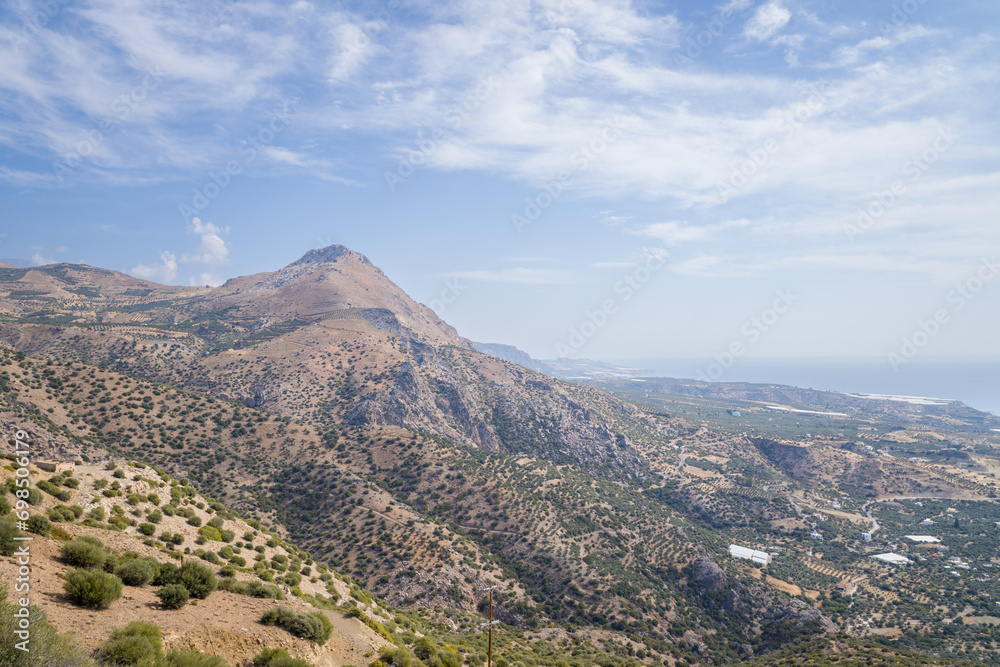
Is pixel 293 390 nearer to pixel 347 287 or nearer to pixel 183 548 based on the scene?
pixel 183 548

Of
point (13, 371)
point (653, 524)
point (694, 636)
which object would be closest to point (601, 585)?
point (694, 636)

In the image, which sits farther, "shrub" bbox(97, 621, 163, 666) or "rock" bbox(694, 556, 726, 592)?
"rock" bbox(694, 556, 726, 592)

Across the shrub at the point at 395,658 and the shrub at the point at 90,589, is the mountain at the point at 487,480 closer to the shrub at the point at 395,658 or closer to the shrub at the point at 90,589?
A: the shrub at the point at 395,658

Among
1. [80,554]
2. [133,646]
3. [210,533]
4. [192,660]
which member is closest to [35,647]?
[133,646]

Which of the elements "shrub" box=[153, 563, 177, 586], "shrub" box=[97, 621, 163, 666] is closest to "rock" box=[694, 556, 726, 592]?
"shrub" box=[153, 563, 177, 586]

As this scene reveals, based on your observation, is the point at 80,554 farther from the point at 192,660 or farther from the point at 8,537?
the point at 192,660

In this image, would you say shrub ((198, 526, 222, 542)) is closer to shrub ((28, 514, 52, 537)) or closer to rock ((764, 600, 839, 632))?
shrub ((28, 514, 52, 537))
